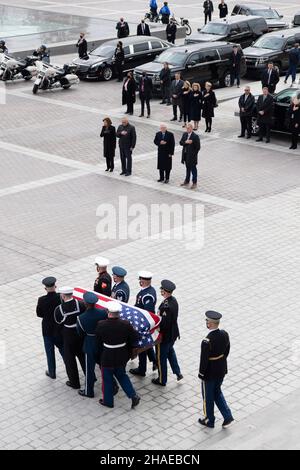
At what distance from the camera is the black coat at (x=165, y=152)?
1980 cm

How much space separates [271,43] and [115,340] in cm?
2343

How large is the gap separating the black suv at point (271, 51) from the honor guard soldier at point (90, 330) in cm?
2148

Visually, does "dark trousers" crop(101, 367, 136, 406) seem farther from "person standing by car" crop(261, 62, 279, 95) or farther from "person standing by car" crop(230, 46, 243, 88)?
"person standing by car" crop(230, 46, 243, 88)

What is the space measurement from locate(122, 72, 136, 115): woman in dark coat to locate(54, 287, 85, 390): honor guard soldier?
15.1m

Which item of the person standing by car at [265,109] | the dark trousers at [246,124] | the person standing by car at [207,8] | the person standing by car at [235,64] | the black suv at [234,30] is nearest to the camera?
the person standing by car at [265,109]

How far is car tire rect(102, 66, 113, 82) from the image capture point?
3146 cm

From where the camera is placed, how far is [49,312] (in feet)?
37.7

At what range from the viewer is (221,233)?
17.1 m

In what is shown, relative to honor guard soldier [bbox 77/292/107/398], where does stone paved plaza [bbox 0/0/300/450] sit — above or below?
below

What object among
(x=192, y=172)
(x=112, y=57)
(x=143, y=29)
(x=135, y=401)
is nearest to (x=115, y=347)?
(x=135, y=401)

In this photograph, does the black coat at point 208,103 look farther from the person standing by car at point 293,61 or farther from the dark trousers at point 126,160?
the person standing by car at point 293,61

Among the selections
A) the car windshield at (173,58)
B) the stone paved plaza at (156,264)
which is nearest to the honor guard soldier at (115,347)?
the stone paved plaza at (156,264)

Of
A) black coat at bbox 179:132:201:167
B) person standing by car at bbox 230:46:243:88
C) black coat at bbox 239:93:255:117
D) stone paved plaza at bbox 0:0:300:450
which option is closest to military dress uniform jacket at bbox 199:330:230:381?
stone paved plaza at bbox 0:0:300:450

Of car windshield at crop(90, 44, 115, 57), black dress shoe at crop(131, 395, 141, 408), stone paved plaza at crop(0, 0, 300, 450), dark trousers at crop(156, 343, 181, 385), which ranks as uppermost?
car windshield at crop(90, 44, 115, 57)
